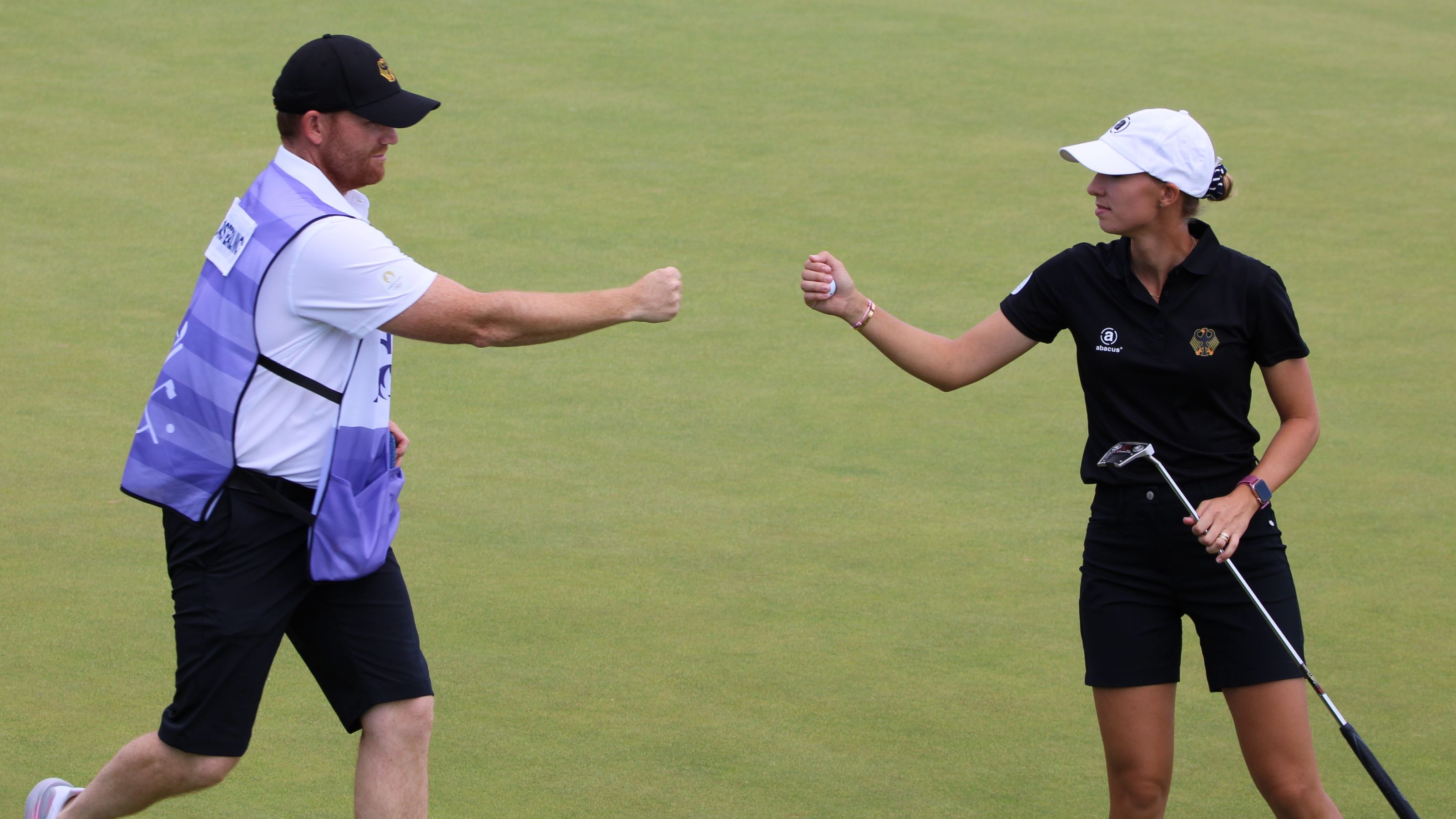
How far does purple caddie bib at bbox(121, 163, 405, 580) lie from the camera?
3867mm

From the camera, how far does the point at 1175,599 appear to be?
4180 millimetres

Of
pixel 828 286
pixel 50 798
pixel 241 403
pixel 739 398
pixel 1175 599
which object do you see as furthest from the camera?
pixel 739 398

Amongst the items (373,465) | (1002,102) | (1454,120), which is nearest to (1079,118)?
(1002,102)

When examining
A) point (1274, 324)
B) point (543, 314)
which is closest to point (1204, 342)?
point (1274, 324)

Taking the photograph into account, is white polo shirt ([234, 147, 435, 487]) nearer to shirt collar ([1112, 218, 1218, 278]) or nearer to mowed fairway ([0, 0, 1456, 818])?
mowed fairway ([0, 0, 1456, 818])

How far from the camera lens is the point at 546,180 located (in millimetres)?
11562

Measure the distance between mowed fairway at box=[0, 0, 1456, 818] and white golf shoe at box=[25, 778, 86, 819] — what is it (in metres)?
0.42

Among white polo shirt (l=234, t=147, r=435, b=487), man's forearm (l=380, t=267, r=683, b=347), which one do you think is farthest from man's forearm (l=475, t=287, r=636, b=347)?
white polo shirt (l=234, t=147, r=435, b=487)

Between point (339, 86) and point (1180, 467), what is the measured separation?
86.4 inches

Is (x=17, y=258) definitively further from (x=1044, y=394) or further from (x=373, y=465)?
(x=373, y=465)

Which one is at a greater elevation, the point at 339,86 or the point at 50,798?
the point at 339,86

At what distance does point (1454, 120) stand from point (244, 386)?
484 inches

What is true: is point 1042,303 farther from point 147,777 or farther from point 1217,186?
point 147,777

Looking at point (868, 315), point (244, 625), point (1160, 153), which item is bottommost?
point (244, 625)
